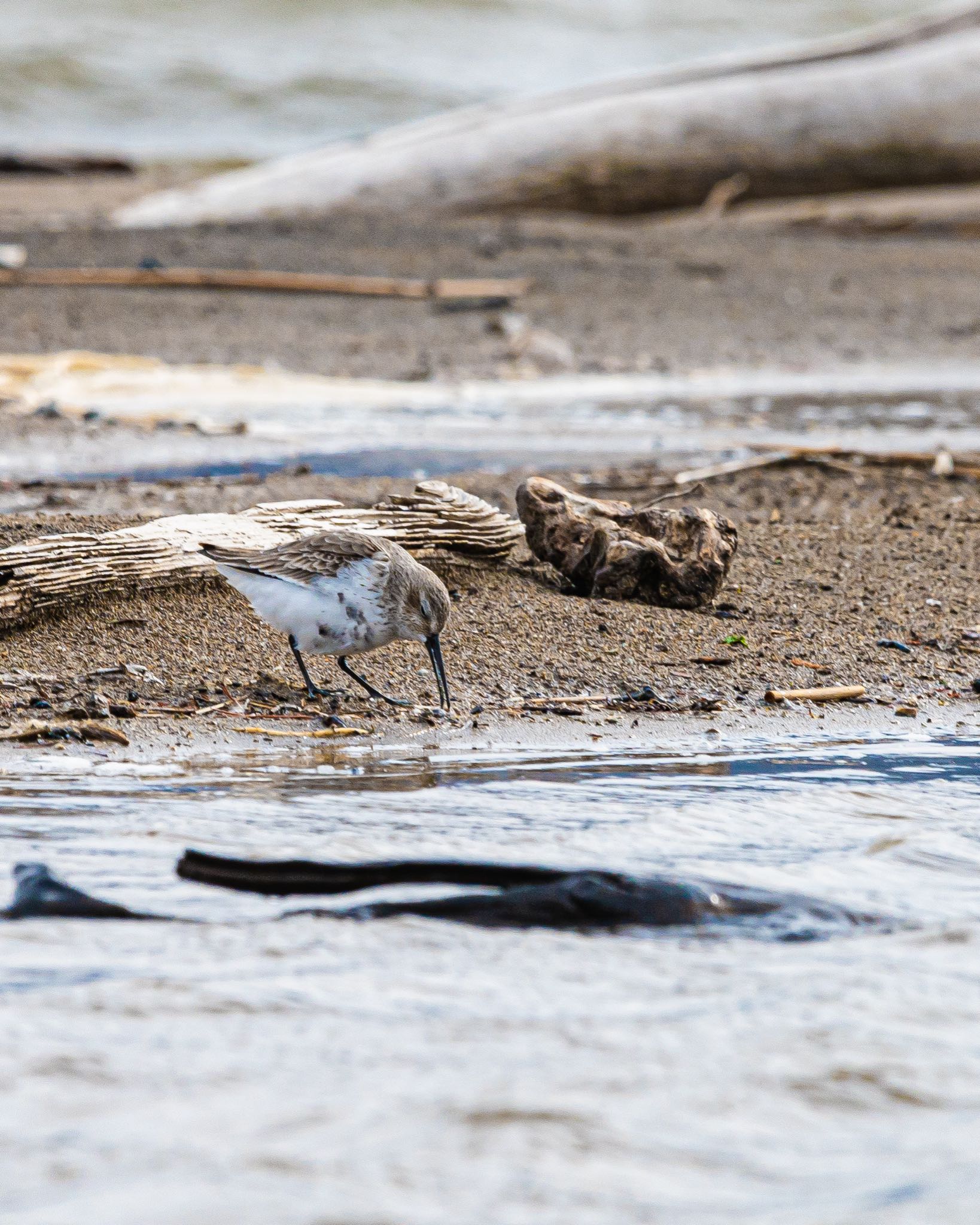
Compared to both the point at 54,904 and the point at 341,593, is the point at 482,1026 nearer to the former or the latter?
the point at 54,904

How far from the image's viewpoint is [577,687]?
5273 millimetres

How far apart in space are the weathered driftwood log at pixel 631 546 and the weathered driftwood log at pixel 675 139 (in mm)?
11613

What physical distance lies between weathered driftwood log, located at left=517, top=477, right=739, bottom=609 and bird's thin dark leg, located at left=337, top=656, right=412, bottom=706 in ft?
3.47

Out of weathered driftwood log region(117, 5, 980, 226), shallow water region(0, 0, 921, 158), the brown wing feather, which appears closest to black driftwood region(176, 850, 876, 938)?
the brown wing feather

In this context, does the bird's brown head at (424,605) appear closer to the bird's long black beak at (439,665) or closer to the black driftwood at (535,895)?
the bird's long black beak at (439,665)

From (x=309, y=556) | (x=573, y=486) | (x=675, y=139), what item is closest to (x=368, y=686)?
(x=309, y=556)

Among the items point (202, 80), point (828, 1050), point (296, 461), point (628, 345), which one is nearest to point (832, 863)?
point (828, 1050)

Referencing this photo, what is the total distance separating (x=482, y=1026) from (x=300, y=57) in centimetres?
3135

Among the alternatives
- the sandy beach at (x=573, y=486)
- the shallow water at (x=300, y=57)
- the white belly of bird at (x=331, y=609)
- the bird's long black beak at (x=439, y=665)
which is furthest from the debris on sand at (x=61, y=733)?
the shallow water at (x=300, y=57)

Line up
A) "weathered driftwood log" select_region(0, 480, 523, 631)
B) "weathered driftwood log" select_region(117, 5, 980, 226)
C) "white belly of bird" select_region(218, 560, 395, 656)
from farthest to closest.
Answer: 1. "weathered driftwood log" select_region(117, 5, 980, 226)
2. "weathered driftwood log" select_region(0, 480, 523, 631)
3. "white belly of bird" select_region(218, 560, 395, 656)

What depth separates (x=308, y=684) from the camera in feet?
16.5

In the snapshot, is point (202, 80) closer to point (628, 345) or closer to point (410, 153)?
point (410, 153)

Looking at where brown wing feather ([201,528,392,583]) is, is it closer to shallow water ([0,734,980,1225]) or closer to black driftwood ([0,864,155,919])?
shallow water ([0,734,980,1225])

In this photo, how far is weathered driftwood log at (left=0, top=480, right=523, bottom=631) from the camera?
17.1 feet
